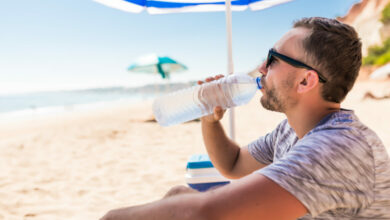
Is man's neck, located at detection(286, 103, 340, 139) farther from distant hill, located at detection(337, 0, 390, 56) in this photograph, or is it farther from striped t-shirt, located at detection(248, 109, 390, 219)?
distant hill, located at detection(337, 0, 390, 56)

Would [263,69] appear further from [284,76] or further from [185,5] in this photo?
[185,5]

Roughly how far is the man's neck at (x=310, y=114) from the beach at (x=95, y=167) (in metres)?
2.21

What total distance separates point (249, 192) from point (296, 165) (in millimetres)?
160

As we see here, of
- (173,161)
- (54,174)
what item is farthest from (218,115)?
(54,174)

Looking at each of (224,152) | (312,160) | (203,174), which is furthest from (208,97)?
(312,160)

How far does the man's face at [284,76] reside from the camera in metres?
1.12

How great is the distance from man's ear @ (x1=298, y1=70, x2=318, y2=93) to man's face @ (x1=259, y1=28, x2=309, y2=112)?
0.09 ft

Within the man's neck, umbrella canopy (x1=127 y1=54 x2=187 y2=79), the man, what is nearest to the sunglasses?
the man

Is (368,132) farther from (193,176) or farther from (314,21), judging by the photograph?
(193,176)

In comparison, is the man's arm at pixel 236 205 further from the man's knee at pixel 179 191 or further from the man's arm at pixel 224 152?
the man's arm at pixel 224 152

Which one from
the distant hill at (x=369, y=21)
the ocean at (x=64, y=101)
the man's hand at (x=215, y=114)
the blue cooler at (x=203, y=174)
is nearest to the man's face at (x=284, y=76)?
the man's hand at (x=215, y=114)

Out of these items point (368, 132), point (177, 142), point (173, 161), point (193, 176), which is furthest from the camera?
point (177, 142)

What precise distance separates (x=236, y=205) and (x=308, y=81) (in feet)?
1.93

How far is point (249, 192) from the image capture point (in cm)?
74
